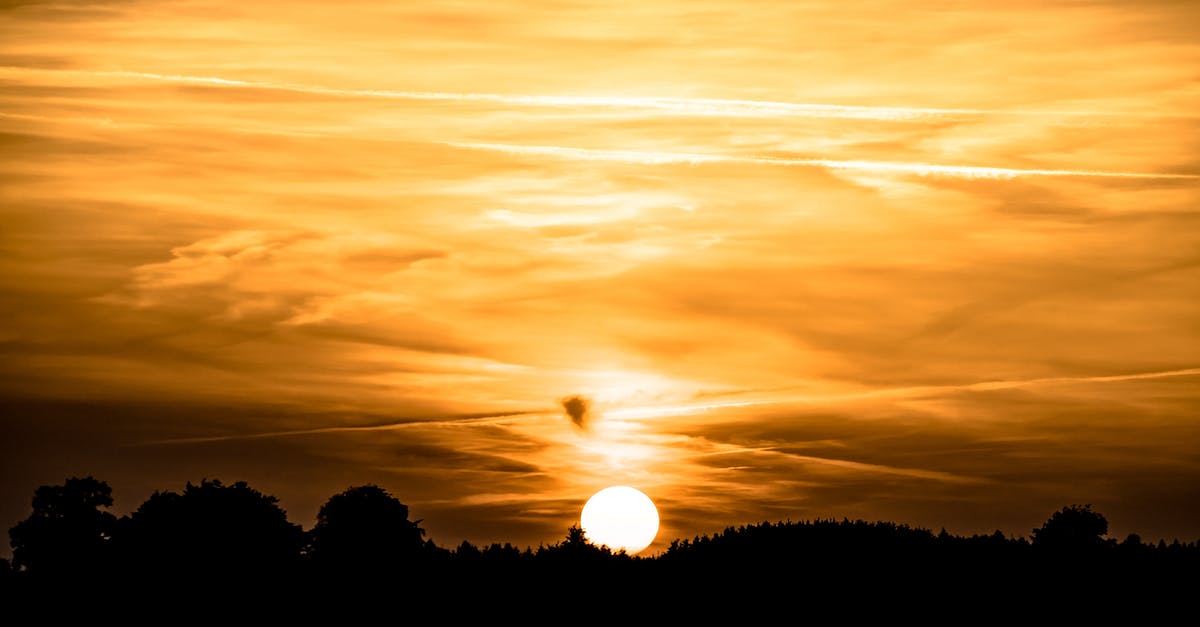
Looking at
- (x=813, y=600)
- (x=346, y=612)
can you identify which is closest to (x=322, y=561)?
(x=346, y=612)

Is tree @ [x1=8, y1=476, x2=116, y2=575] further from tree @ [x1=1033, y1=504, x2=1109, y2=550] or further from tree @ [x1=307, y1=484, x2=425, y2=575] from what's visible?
tree @ [x1=1033, y1=504, x2=1109, y2=550]

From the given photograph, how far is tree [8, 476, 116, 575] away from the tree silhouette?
4314 millimetres

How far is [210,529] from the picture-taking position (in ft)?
388

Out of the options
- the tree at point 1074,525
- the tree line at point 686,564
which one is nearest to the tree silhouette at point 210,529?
the tree line at point 686,564

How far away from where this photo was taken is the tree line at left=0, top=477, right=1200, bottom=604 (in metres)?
80.6

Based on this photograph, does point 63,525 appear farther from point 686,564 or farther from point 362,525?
point 686,564

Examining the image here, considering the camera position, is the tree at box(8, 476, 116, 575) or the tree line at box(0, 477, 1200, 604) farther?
the tree at box(8, 476, 116, 575)

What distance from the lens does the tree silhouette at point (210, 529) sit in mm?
111188

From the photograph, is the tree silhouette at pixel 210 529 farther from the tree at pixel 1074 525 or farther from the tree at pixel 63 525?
the tree at pixel 1074 525

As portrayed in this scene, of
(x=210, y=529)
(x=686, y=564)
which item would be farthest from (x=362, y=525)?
(x=686, y=564)

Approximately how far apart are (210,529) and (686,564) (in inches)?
1707

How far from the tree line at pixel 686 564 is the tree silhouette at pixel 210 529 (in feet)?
0.55

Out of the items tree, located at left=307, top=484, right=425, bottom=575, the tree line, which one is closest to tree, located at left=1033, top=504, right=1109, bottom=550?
the tree line

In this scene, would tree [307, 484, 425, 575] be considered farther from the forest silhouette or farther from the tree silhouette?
the forest silhouette
